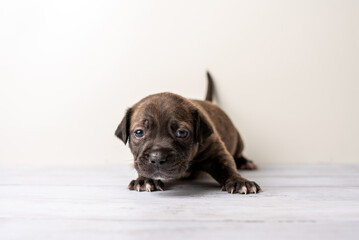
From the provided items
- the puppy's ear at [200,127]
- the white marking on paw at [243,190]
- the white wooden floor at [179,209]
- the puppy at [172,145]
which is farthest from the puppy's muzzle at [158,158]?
the white marking on paw at [243,190]

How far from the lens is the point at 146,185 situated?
3.08 m

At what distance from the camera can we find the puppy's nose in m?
2.78

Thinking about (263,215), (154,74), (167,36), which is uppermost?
(167,36)

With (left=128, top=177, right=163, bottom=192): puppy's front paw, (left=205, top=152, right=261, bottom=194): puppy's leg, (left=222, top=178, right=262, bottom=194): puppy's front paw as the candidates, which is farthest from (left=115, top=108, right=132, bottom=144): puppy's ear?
(left=222, top=178, right=262, bottom=194): puppy's front paw

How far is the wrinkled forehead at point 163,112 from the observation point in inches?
120

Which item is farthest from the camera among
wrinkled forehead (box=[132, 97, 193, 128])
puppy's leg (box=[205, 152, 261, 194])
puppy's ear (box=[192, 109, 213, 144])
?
puppy's ear (box=[192, 109, 213, 144])

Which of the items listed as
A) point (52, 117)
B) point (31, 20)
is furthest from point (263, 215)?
point (31, 20)

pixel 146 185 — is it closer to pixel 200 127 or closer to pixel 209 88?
pixel 200 127

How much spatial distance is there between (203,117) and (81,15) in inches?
94.8

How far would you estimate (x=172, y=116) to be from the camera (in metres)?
3.05

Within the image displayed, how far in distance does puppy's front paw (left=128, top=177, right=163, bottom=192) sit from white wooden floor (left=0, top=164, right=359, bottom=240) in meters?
0.08

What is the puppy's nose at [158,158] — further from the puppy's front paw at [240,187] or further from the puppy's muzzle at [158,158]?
the puppy's front paw at [240,187]

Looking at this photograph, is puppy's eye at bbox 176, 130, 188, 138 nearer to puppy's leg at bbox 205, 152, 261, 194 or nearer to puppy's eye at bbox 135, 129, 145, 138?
puppy's eye at bbox 135, 129, 145, 138

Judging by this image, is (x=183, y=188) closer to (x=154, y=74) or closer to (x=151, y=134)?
(x=151, y=134)
